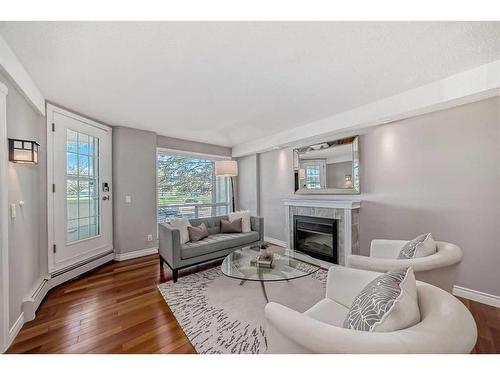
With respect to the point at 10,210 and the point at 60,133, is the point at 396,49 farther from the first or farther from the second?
the point at 60,133

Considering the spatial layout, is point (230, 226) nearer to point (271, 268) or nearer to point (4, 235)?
point (271, 268)

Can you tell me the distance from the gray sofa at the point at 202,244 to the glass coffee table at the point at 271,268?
47cm

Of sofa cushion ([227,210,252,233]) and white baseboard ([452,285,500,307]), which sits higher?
sofa cushion ([227,210,252,233])

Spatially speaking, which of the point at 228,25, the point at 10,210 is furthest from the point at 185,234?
the point at 228,25

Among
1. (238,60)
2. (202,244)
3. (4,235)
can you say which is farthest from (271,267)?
(4,235)

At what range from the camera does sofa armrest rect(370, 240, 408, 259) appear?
2.06m

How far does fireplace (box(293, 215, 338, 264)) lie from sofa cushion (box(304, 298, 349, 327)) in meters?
2.06

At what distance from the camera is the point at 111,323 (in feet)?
6.14

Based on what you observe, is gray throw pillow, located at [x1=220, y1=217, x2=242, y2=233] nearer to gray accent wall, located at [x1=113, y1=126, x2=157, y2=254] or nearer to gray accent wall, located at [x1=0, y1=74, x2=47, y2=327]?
gray accent wall, located at [x1=113, y1=126, x2=157, y2=254]

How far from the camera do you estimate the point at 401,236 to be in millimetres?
2770

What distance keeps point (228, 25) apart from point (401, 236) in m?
3.09

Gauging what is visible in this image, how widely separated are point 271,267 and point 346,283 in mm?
1001

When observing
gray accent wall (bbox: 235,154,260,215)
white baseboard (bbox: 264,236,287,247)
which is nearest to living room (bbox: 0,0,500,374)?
white baseboard (bbox: 264,236,287,247)

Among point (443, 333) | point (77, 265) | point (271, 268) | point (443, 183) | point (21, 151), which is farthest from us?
point (77, 265)
